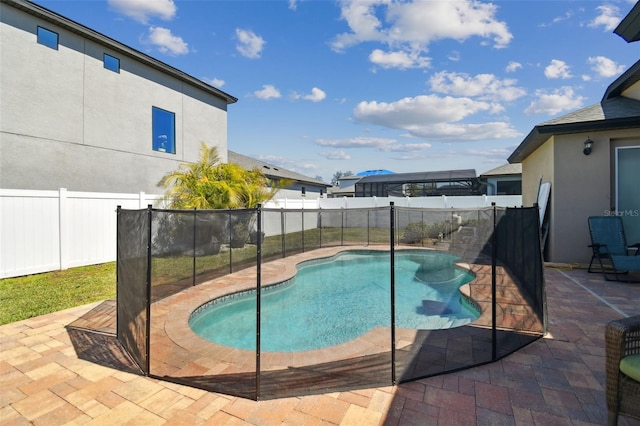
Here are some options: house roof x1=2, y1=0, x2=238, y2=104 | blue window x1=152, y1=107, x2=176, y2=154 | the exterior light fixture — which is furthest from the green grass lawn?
the exterior light fixture

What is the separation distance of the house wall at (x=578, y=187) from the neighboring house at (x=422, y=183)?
15.2m

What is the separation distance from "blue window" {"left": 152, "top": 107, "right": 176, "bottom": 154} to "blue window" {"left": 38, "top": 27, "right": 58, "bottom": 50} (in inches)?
119

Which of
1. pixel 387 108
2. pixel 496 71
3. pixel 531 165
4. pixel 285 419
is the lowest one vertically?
pixel 285 419

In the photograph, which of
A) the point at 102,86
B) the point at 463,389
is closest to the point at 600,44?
the point at 463,389

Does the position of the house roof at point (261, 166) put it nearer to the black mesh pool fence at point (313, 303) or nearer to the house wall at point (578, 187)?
the black mesh pool fence at point (313, 303)

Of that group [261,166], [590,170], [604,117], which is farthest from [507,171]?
[261,166]

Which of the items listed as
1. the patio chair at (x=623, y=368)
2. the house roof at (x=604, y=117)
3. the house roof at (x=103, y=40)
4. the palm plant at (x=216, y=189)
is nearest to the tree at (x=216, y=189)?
the palm plant at (x=216, y=189)

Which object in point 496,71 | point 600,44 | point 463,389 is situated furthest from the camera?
point 496,71

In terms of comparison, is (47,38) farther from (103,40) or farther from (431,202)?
(431,202)

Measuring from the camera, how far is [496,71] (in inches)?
391

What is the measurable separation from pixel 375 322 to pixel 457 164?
1050 inches

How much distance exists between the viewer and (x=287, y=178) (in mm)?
18844

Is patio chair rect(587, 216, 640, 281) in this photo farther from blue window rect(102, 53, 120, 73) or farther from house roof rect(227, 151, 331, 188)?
blue window rect(102, 53, 120, 73)

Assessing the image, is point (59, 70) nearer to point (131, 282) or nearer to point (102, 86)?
point (102, 86)
